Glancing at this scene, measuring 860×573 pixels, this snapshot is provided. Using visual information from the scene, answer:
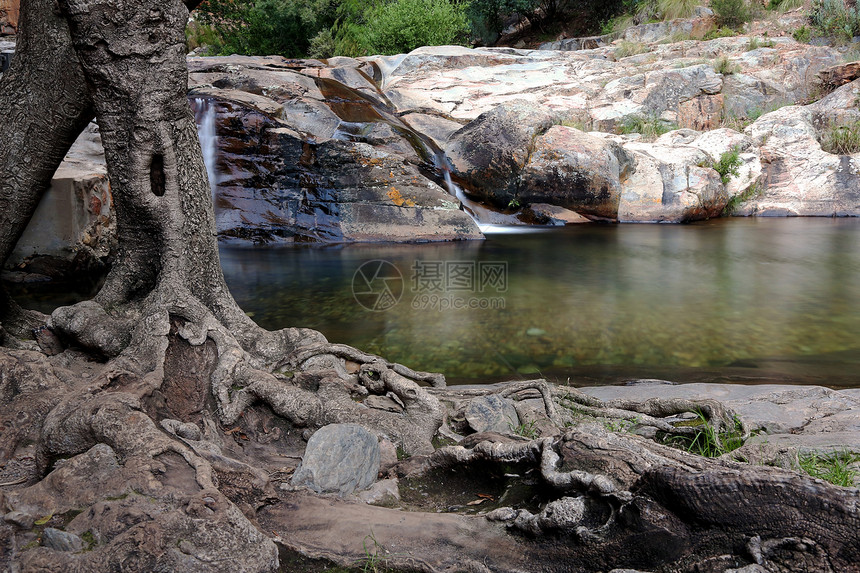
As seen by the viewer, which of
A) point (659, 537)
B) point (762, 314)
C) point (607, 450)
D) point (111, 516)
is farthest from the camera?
point (762, 314)

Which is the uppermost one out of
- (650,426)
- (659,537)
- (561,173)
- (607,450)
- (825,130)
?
(825,130)

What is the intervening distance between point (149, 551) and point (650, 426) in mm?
2269

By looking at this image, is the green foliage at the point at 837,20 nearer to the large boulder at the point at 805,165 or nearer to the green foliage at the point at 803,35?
the green foliage at the point at 803,35

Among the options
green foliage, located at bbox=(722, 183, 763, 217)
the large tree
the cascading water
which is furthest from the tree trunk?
green foliage, located at bbox=(722, 183, 763, 217)

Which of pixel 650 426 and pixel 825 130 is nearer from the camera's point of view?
pixel 650 426

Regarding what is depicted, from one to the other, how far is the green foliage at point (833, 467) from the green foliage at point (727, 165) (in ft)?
38.3

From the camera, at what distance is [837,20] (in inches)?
620

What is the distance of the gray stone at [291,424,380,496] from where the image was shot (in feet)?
6.85

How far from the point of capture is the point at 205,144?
32.2ft

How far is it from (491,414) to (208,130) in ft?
29.1

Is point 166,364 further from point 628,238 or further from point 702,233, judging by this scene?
point 702,233

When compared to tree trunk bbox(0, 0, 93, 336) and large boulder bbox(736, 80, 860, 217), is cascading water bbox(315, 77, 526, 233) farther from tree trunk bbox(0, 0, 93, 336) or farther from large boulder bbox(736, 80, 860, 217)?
tree trunk bbox(0, 0, 93, 336)

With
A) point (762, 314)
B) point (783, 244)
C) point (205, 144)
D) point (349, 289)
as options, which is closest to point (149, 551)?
point (349, 289)

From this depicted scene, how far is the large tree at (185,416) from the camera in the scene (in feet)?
4.97
